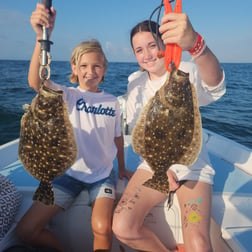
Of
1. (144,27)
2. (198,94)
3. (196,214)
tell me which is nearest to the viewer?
(196,214)

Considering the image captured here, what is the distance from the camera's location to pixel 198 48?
76.1 inches

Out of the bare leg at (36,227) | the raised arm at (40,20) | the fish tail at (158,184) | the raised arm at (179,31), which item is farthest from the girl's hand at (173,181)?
the raised arm at (40,20)

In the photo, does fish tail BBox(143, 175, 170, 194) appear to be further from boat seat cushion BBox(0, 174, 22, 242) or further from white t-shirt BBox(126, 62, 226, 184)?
boat seat cushion BBox(0, 174, 22, 242)

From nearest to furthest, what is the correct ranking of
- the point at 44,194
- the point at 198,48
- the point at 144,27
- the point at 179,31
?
the point at 179,31 < the point at 198,48 < the point at 44,194 < the point at 144,27

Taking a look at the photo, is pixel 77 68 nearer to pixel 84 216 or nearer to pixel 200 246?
pixel 84 216

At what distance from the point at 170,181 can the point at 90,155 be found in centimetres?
96

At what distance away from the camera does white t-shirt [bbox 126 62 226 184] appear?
2438 mm

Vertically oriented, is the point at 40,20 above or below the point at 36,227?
above

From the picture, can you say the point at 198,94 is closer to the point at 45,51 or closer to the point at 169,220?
the point at 169,220

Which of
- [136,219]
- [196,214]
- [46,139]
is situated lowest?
[136,219]

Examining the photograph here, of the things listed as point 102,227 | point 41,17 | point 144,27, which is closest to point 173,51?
point 41,17

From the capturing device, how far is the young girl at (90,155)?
249 cm

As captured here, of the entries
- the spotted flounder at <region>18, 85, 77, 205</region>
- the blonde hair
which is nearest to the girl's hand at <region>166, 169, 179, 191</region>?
the spotted flounder at <region>18, 85, 77, 205</region>

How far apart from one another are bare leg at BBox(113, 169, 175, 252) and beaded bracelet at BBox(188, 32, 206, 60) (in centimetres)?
146
